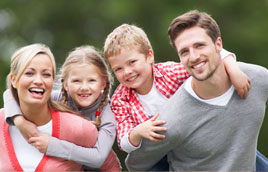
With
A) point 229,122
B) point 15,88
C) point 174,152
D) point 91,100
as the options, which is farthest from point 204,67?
point 15,88

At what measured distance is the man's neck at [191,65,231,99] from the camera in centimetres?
301

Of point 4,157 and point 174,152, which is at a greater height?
point 4,157

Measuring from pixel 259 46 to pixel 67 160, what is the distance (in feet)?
25.3

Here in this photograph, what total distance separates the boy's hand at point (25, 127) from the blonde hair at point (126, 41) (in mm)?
787

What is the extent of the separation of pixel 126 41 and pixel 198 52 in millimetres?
594

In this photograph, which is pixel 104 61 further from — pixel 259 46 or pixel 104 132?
pixel 259 46

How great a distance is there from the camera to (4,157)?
9.67 ft

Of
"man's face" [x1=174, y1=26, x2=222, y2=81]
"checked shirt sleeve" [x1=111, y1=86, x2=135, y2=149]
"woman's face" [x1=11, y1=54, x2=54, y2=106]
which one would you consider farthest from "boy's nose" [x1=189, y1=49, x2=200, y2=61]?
"woman's face" [x1=11, y1=54, x2=54, y2=106]

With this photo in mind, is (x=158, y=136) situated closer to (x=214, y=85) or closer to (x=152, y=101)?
(x=152, y=101)

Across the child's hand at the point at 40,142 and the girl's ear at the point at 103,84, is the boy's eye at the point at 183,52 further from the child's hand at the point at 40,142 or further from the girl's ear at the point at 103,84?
the child's hand at the point at 40,142

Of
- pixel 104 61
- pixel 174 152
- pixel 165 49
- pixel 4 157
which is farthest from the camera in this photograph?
pixel 165 49

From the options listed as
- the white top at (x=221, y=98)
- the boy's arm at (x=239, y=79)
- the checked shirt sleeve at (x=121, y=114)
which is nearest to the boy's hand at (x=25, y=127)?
the checked shirt sleeve at (x=121, y=114)

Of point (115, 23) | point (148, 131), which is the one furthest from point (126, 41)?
point (115, 23)

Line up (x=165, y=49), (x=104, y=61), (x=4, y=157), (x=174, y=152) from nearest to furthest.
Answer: (x=4, y=157)
(x=174, y=152)
(x=104, y=61)
(x=165, y=49)
